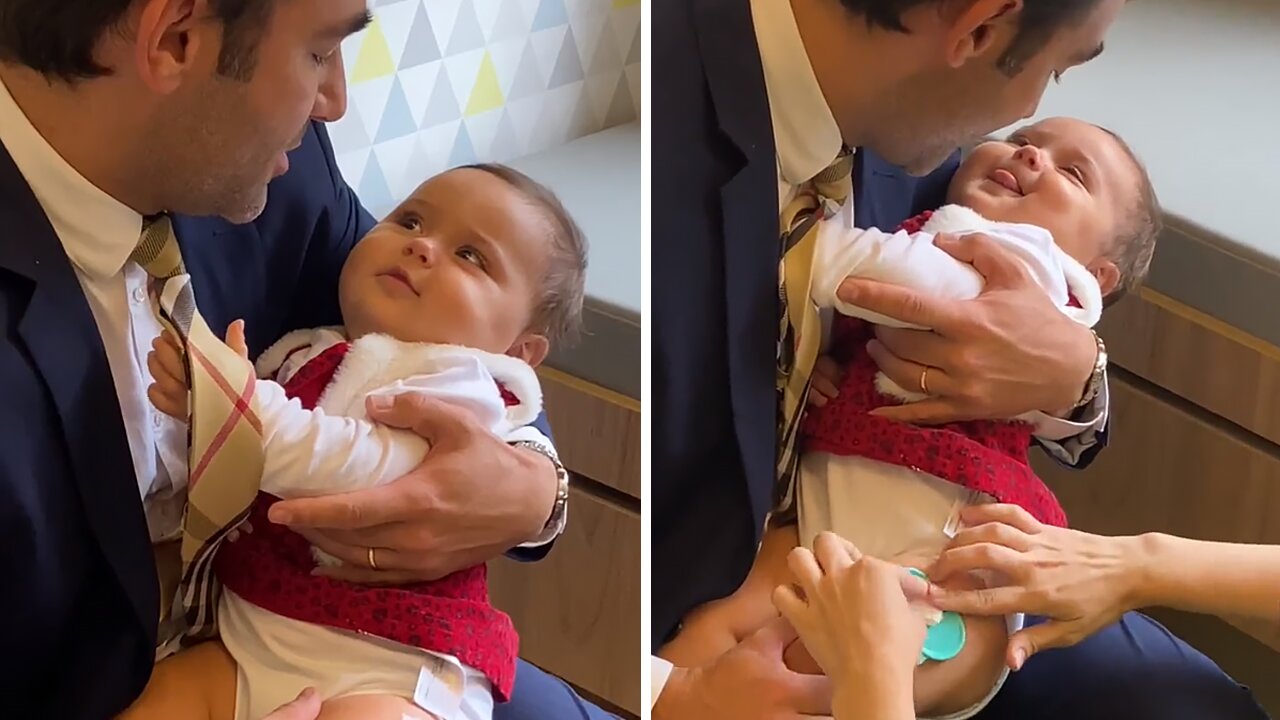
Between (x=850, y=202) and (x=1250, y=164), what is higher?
(x=850, y=202)

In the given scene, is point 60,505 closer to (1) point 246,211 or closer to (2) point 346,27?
(1) point 246,211

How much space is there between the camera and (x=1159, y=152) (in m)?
1.05

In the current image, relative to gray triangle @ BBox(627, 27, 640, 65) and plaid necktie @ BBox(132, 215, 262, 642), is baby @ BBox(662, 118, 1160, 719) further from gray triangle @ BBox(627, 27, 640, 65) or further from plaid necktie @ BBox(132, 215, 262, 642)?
plaid necktie @ BBox(132, 215, 262, 642)

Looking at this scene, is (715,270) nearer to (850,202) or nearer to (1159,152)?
(850,202)

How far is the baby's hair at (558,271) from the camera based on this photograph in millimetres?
898

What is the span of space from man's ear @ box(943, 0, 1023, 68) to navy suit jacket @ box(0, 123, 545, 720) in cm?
47

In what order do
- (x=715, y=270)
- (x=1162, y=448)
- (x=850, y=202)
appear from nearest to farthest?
(x=715, y=270), (x=850, y=202), (x=1162, y=448)

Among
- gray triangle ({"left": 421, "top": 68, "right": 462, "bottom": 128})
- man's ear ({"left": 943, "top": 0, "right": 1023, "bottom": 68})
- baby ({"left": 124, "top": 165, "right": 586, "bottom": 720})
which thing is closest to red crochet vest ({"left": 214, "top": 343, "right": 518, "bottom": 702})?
baby ({"left": 124, "top": 165, "right": 586, "bottom": 720})

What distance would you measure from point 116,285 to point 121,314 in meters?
0.02

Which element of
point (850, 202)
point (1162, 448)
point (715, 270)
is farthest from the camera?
point (1162, 448)

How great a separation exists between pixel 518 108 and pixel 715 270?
0.42 metres

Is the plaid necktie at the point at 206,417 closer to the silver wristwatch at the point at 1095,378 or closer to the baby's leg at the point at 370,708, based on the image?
the baby's leg at the point at 370,708

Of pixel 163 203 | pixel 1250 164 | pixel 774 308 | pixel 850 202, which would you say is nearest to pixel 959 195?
pixel 850 202

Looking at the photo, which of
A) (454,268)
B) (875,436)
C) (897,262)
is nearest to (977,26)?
(897,262)
